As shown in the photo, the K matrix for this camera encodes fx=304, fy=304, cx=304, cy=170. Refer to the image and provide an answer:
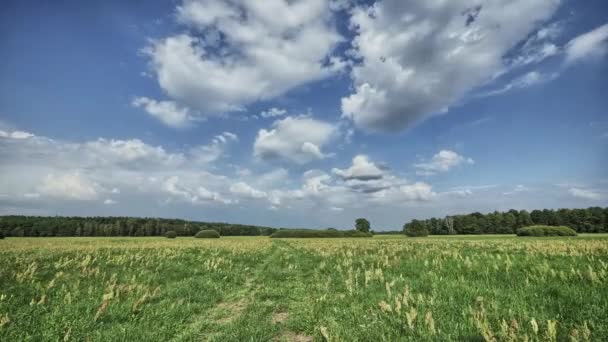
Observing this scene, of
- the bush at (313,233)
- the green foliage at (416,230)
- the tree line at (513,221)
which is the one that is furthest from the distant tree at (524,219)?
the bush at (313,233)

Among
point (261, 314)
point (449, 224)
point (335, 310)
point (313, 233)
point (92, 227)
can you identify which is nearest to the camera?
point (335, 310)

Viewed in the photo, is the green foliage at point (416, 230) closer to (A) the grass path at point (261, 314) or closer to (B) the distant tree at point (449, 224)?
(B) the distant tree at point (449, 224)

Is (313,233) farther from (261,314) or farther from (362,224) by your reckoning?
(261,314)

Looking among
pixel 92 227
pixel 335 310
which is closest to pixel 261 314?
pixel 335 310

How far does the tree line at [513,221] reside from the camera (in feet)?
324

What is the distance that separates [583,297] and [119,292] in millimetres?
11404

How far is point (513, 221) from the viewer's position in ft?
381

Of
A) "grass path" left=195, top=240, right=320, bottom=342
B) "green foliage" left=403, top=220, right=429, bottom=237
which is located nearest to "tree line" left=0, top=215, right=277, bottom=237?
"green foliage" left=403, top=220, right=429, bottom=237

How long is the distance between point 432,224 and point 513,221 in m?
29.3

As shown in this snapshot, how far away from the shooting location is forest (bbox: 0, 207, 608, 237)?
98.6m

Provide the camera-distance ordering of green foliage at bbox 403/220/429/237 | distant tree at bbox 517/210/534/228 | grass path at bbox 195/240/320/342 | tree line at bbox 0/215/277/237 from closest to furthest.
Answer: grass path at bbox 195/240/320/342 < green foliage at bbox 403/220/429/237 < tree line at bbox 0/215/277/237 < distant tree at bbox 517/210/534/228

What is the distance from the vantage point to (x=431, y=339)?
4.59m

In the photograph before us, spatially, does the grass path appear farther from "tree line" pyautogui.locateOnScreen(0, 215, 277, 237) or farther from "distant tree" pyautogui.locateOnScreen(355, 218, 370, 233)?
Answer: "distant tree" pyautogui.locateOnScreen(355, 218, 370, 233)

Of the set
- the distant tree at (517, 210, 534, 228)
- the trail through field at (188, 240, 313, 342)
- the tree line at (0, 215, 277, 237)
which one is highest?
the distant tree at (517, 210, 534, 228)
